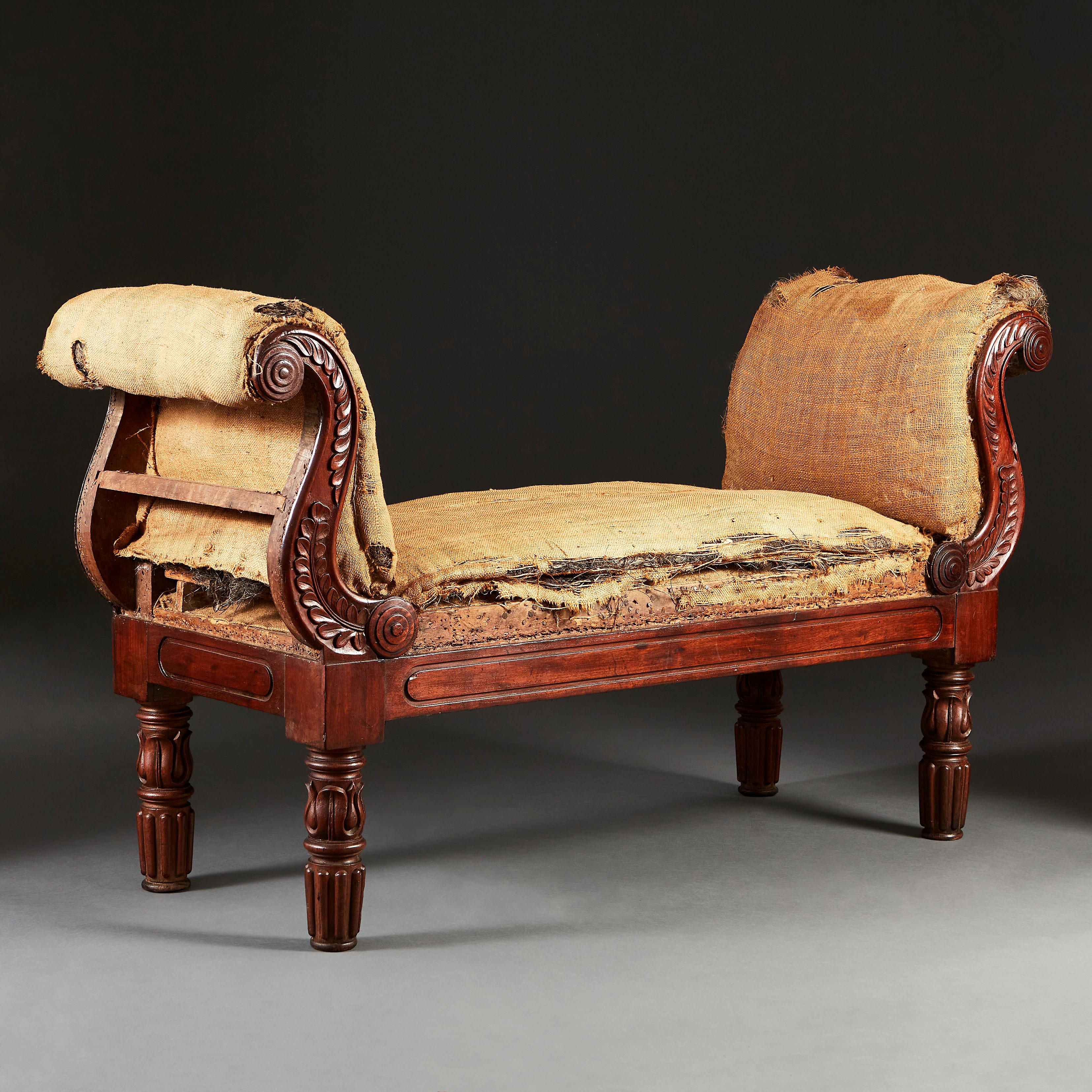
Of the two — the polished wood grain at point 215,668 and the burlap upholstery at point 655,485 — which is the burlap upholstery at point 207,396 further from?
the polished wood grain at point 215,668

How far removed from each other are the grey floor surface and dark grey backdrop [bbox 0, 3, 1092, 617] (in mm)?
1839

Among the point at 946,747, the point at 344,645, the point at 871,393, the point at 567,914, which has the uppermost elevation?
the point at 871,393

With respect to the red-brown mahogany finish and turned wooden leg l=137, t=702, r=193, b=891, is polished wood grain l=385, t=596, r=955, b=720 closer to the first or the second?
the red-brown mahogany finish

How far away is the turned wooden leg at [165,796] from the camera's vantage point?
3.03 metres

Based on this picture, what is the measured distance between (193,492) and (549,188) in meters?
3.74

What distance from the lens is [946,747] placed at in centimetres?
343

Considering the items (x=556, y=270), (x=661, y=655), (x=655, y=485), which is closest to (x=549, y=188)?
(x=556, y=270)

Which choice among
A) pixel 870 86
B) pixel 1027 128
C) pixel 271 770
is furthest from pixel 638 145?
pixel 271 770

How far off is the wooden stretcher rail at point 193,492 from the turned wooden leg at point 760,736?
1.45m

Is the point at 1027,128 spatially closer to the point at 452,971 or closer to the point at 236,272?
the point at 236,272

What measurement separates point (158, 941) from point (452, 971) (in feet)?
1.67

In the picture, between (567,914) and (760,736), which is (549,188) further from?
(567,914)

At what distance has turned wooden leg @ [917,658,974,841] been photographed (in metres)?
3.43

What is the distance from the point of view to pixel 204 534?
2816 mm
